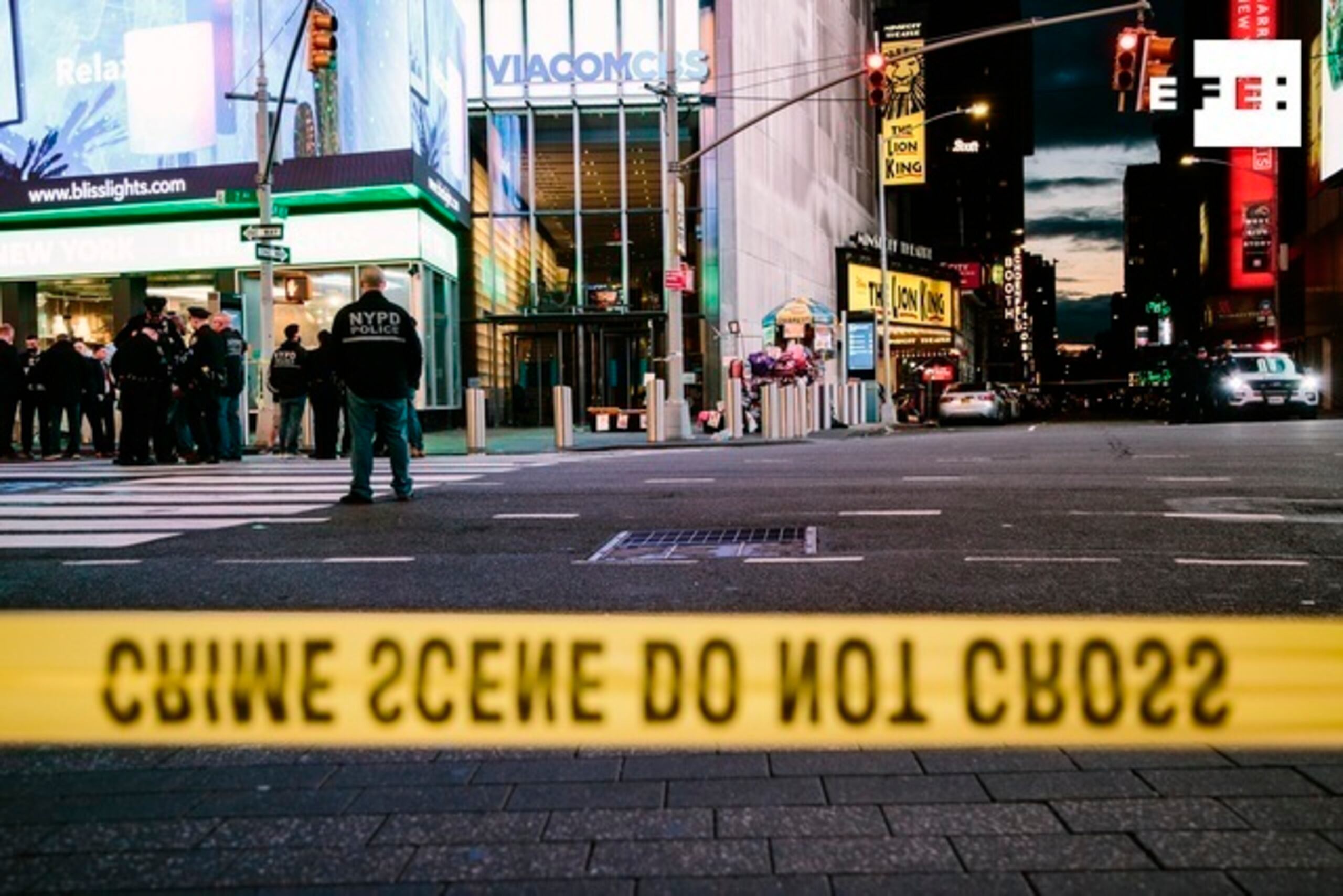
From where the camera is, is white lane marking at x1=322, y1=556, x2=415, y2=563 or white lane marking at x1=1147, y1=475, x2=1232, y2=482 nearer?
white lane marking at x1=322, y1=556, x2=415, y2=563

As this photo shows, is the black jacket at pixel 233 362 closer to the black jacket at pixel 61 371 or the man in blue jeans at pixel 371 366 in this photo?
the black jacket at pixel 61 371

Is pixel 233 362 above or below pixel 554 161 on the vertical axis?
below

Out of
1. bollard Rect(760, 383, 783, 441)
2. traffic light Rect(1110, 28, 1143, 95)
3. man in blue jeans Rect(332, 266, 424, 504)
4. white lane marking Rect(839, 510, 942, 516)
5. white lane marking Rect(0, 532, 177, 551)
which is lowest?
white lane marking Rect(839, 510, 942, 516)

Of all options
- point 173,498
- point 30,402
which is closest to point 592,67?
point 30,402

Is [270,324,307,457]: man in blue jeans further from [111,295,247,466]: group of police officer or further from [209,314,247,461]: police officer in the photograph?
[111,295,247,466]: group of police officer

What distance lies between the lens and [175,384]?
1703 centimetres

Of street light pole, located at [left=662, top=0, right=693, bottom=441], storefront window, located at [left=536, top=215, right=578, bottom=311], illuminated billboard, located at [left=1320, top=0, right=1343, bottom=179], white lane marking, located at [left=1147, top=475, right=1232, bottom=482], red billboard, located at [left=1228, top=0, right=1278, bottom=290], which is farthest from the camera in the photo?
red billboard, located at [left=1228, top=0, right=1278, bottom=290]

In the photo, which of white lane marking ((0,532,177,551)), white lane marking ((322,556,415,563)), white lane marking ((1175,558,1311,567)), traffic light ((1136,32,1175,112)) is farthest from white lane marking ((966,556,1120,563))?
traffic light ((1136,32,1175,112))

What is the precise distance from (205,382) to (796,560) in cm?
1242

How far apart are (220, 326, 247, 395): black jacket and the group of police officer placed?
0.01 m

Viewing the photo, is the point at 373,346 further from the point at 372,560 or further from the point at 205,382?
the point at 205,382

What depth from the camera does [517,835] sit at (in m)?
3.14

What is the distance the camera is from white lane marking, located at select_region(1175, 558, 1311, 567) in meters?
6.83

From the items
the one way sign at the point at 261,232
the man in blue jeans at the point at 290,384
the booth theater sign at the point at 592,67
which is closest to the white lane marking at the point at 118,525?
the man in blue jeans at the point at 290,384
